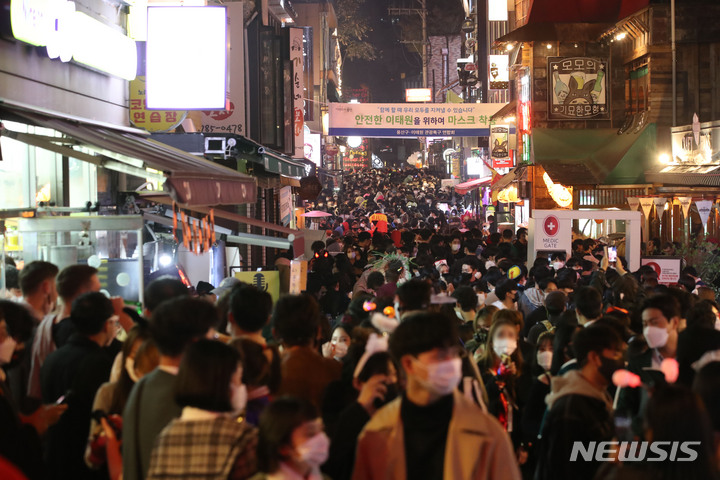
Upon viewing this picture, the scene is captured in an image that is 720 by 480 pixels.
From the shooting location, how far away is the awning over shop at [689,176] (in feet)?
55.3

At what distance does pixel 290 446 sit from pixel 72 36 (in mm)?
8806

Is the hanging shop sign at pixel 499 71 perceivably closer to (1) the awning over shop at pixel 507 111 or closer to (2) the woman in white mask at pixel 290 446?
(1) the awning over shop at pixel 507 111

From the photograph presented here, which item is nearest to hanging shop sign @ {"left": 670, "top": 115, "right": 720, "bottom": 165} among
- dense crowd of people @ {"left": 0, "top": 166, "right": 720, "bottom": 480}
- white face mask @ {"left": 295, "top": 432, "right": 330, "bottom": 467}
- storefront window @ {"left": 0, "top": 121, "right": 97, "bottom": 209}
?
dense crowd of people @ {"left": 0, "top": 166, "right": 720, "bottom": 480}

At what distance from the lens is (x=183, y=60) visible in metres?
12.7

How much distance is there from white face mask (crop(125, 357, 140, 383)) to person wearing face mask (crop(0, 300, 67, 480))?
42 cm

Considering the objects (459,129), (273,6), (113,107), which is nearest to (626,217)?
(113,107)

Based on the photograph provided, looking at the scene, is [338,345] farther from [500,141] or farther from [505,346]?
[500,141]

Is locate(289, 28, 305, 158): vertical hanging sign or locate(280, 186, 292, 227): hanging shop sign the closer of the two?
locate(280, 186, 292, 227): hanging shop sign

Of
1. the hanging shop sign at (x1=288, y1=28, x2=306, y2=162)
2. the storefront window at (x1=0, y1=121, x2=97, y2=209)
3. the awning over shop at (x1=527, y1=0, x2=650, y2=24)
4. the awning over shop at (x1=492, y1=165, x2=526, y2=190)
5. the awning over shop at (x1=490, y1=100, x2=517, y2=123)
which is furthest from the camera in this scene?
the awning over shop at (x1=490, y1=100, x2=517, y2=123)

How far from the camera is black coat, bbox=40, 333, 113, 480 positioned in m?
4.77

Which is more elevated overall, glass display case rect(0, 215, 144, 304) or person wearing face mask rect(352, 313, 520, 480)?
glass display case rect(0, 215, 144, 304)

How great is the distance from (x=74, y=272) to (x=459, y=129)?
2418cm

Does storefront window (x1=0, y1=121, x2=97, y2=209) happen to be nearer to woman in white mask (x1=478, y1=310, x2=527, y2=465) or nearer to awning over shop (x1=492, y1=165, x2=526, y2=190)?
woman in white mask (x1=478, y1=310, x2=527, y2=465)

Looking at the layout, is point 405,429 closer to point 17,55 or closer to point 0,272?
point 0,272
